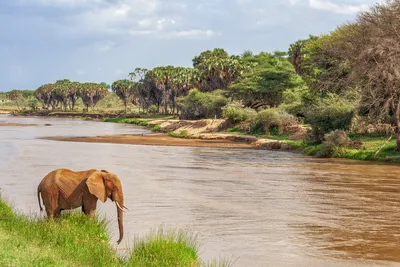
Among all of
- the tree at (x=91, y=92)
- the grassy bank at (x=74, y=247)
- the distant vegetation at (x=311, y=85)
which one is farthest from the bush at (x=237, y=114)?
the tree at (x=91, y=92)

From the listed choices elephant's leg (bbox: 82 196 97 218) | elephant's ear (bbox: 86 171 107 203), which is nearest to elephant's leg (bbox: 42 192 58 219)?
elephant's leg (bbox: 82 196 97 218)

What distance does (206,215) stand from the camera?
666 inches

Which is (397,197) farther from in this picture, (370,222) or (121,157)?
(121,157)

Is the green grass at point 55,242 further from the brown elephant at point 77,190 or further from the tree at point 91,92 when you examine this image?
the tree at point 91,92

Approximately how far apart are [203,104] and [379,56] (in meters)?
48.5

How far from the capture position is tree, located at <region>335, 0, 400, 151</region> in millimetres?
32031

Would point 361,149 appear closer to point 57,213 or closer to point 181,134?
point 57,213

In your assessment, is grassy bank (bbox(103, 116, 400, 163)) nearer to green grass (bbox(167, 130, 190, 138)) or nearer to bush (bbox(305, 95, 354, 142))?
bush (bbox(305, 95, 354, 142))

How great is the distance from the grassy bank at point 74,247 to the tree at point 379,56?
24489 millimetres

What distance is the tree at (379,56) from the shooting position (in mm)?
32031

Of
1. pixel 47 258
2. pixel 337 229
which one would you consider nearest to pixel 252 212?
pixel 337 229

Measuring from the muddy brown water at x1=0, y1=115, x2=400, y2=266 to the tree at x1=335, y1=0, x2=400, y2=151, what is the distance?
4.39 meters

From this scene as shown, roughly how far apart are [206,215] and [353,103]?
28173 mm

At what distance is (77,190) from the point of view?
11.6 metres
